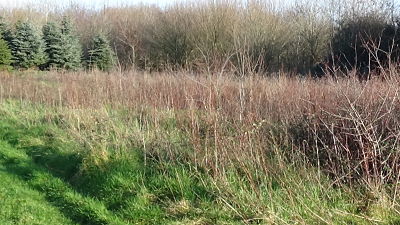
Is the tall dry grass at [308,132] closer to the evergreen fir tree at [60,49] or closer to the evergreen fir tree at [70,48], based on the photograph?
the evergreen fir tree at [70,48]

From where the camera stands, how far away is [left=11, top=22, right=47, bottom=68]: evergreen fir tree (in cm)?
3139

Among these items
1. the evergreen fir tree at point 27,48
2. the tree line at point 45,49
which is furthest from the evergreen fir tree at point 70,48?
the evergreen fir tree at point 27,48

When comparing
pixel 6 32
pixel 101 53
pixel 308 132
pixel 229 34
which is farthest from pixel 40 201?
pixel 6 32

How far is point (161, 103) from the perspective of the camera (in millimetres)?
8828

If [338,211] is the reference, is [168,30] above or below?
above

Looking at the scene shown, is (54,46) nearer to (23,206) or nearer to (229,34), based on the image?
(229,34)

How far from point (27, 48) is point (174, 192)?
3044 centimetres

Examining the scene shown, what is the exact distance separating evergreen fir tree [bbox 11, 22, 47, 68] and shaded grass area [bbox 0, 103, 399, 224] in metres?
26.4

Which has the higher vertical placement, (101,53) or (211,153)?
(101,53)

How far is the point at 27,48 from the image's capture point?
3162 centimetres

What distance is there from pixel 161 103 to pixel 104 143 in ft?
7.27

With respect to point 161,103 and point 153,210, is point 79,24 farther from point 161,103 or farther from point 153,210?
point 153,210

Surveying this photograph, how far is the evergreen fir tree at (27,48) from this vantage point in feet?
103

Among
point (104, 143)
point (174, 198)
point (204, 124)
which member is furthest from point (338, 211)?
point (104, 143)
